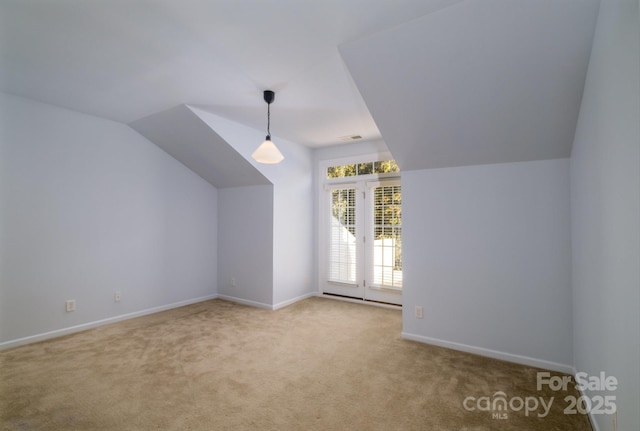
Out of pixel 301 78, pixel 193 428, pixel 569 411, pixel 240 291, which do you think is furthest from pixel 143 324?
pixel 569 411

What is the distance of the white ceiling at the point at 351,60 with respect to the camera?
1.81 m

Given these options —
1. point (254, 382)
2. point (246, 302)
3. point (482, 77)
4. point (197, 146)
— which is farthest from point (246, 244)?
point (482, 77)

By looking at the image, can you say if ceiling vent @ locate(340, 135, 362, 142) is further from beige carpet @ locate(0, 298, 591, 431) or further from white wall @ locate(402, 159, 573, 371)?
beige carpet @ locate(0, 298, 591, 431)

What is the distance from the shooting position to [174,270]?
15.0 ft

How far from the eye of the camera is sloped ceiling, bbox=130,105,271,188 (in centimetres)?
366

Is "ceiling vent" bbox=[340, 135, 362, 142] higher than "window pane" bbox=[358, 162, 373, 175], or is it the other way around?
"ceiling vent" bbox=[340, 135, 362, 142]

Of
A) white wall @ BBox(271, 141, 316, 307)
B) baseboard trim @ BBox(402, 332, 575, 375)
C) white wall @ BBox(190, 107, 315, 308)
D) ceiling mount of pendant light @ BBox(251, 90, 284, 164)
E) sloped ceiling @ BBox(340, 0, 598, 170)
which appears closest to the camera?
sloped ceiling @ BBox(340, 0, 598, 170)

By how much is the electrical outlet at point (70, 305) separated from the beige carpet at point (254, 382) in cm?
34

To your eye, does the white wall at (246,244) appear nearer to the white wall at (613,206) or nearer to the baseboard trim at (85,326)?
the baseboard trim at (85,326)

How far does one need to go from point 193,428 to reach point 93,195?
321 centimetres

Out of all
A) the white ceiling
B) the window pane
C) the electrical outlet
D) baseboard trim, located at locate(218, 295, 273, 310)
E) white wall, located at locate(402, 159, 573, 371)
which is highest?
the white ceiling

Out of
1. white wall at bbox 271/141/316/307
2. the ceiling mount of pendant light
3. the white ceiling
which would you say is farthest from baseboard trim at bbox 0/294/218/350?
the ceiling mount of pendant light

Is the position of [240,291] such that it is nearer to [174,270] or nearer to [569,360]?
[174,270]

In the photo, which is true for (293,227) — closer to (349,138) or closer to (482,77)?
(349,138)
